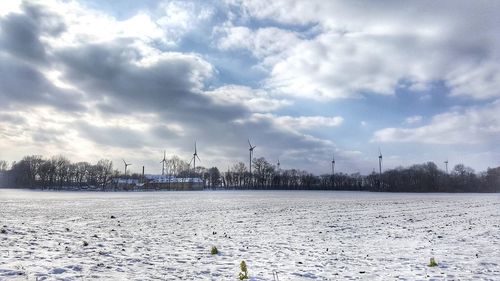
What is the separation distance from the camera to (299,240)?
20.2 meters

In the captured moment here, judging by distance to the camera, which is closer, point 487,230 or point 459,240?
point 459,240

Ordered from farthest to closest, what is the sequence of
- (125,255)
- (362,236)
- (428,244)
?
1. (362,236)
2. (428,244)
3. (125,255)

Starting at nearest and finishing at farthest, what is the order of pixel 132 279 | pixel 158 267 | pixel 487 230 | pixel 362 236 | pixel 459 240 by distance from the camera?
pixel 132 279 → pixel 158 267 → pixel 459 240 → pixel 362 236 → pixel 487 230

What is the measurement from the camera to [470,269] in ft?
44.1

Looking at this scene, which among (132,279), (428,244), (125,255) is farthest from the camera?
(428,244)

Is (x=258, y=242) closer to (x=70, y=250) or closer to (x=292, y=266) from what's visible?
(x=292, y=266)

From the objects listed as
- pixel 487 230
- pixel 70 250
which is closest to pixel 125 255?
pixel 70 250

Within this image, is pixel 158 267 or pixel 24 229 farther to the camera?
pixel 24 229

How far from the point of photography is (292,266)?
13.9 metres

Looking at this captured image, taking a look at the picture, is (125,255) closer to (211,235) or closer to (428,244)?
(211,235)

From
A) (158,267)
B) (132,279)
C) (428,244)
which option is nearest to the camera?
(132,279)

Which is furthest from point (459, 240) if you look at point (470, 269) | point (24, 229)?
point (24, 229)

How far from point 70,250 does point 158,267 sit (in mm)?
4859

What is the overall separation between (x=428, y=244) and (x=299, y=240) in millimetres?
6249
